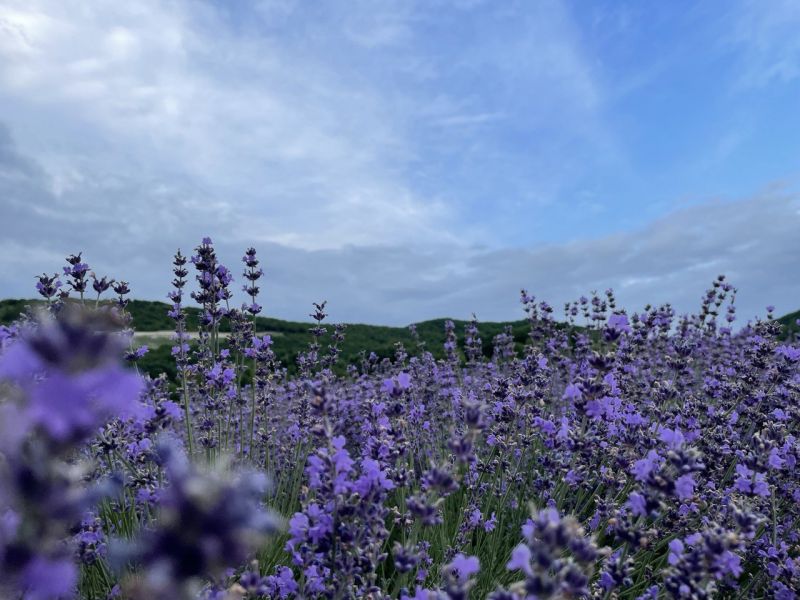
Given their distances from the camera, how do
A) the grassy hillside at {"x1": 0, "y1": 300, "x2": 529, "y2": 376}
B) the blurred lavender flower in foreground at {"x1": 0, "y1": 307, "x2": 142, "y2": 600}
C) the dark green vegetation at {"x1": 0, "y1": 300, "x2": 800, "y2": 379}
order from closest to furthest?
the blurred lavender flower in foreground at {"x1": 0, "y1": 307, "x2": 142, "y2": 600}, the dark green vegetation at {"x1": 0, "y1": 300, "x2": 800, "y2": 379}, the grassy hillside at {"x1": 0, "y1": 300, "x2": 529, "y2": 376}

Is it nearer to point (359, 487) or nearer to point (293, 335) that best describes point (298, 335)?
point (293, 335)

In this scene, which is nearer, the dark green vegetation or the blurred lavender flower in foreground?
the blurred lavender flower in foreground

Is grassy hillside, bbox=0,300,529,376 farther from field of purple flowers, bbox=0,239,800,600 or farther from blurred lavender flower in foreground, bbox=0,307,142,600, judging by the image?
blurred lavender flower in foreground, bbox=0,307,142,600

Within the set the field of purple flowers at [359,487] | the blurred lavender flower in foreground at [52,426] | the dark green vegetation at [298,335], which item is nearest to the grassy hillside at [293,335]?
the dark green vegetation at [298,335]

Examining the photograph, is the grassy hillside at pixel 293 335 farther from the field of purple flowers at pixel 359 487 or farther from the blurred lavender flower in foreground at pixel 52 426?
the blurred lavender flower in foreground at pixel 52 426

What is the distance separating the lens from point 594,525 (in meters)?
3.67

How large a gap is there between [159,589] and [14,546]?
0.88 ft

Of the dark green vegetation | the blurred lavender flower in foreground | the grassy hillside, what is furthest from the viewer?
the grassy hillside

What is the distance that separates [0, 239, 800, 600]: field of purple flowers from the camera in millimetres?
899

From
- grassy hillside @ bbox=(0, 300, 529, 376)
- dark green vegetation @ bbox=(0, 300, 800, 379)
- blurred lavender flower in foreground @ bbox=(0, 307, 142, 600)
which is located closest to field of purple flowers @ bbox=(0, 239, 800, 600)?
blurred lavender flower in foreground @ bbox=(0, 307, 142, 600)

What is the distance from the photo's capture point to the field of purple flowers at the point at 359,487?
2.95 feet

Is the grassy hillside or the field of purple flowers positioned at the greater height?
the grassy hillside

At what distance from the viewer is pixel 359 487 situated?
83.6 inches

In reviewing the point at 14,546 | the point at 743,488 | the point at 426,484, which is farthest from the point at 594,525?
the point at 14,546
